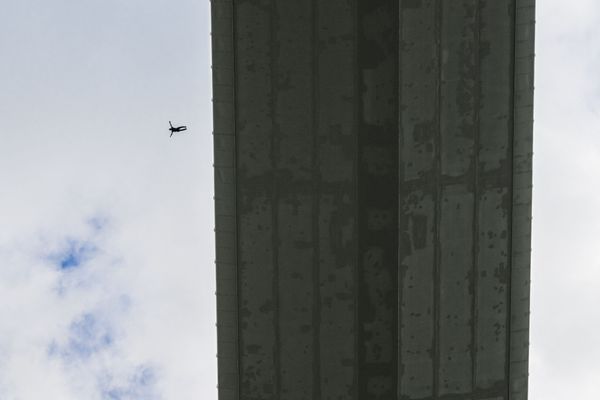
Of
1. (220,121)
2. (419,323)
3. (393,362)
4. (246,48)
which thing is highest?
(246,48)

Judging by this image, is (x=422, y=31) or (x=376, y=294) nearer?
(x=422, y=31)

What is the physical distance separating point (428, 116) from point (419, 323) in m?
3.81

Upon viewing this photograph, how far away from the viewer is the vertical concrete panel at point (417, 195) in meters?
12.7

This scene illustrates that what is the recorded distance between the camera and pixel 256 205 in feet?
44.4

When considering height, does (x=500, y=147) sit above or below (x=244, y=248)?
above

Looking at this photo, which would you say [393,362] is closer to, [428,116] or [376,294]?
[376,294]

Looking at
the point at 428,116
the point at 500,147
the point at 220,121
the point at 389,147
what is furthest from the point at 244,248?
the point at 500,147

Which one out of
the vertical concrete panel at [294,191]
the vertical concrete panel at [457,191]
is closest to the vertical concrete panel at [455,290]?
the vertical concrete panel at [457,191]

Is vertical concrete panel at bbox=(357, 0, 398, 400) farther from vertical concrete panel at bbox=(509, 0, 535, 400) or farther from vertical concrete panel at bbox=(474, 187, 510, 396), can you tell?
vertical concrete panel at bbox=(509, 0, 535, 400)

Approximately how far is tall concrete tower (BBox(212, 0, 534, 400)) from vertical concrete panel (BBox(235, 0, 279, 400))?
0.09 ft

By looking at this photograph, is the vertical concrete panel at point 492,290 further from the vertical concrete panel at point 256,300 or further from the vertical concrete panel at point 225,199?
the vertical concrete panel at point 225,199

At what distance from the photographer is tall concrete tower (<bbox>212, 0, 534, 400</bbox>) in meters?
12.9

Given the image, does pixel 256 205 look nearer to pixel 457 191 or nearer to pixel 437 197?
pixel 437 197

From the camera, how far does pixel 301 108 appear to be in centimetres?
1348
